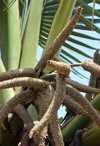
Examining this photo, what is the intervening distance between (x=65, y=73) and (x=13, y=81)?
166 millimetres

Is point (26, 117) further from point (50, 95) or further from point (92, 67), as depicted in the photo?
point (92, 67)

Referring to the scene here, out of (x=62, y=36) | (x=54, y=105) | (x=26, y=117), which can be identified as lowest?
(x=26, y=117)

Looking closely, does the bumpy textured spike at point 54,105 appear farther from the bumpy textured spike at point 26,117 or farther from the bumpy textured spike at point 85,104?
the bumpy textured spike at point 26,117

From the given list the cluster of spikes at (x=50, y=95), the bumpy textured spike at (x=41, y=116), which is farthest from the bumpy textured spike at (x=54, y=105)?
the bumpy textured spike at (x=41, y=116)

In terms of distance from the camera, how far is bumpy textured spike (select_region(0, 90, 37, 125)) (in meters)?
0.53

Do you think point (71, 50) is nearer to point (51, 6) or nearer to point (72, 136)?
point (51, 6)

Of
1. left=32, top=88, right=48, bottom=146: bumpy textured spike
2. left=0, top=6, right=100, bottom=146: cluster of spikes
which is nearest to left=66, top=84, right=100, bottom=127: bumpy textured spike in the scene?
left=0, top=6, right=100, bottom=146: cluster of spikes

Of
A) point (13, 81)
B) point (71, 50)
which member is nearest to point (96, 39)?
point (71, 50)

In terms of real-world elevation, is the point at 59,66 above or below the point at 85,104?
above

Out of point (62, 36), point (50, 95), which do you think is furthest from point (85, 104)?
point (62, 36)

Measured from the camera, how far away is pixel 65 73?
414mm

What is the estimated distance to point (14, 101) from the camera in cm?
57

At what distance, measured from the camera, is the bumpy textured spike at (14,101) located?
53 centimetres

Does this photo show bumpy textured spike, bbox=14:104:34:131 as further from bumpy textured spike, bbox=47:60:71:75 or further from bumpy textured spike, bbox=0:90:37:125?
bumpy textured spike, bbox=47:60:71:75
